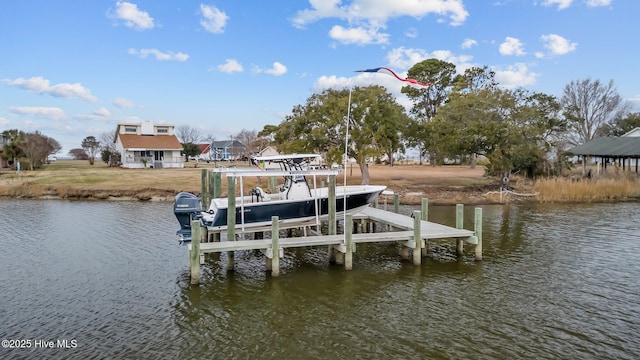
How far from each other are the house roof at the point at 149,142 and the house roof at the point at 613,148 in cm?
A: 4213

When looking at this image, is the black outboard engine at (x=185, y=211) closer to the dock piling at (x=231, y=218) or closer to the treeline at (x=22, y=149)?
the dock piling at (x=231, y=218)

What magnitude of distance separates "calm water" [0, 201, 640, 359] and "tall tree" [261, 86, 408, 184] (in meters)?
13.1

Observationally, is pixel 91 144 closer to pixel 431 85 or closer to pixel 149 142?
pixel 149 142

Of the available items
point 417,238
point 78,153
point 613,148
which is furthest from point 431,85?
point 78,153

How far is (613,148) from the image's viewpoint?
125 ft

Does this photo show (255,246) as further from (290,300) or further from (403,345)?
(403,345)

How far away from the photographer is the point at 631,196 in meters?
29.4

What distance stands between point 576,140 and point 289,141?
45.0 m

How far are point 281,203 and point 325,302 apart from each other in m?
4.55

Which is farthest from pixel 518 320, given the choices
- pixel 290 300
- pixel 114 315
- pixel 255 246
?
pixel 114 315

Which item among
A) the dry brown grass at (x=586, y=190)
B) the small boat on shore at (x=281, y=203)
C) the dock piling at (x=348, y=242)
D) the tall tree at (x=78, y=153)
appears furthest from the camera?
the tall tree at (x=78, y=153)

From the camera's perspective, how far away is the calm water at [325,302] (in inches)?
334

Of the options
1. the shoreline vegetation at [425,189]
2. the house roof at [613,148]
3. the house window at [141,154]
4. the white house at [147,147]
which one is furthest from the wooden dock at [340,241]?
the house window at [141,154]

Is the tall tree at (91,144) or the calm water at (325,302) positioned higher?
the tall tree at (91,144)
